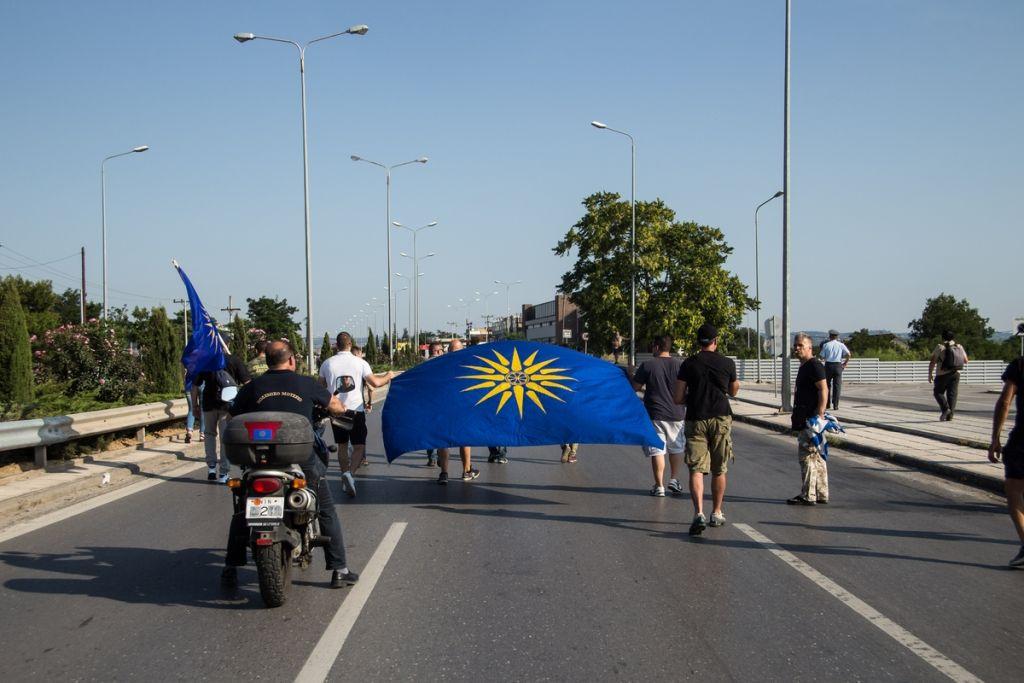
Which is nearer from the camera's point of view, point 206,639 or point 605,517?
point 206,639

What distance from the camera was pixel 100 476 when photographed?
11.3 meters

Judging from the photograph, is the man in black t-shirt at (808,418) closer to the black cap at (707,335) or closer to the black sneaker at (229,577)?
the black cap at (707,335)

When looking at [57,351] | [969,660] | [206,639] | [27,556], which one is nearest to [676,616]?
[969,660]

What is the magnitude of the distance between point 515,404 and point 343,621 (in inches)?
200

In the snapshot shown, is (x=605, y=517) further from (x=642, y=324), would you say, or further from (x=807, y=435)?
(x=642, y=324)

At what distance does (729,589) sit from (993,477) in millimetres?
6652

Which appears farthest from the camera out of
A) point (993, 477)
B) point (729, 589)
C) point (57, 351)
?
point (57, 351)

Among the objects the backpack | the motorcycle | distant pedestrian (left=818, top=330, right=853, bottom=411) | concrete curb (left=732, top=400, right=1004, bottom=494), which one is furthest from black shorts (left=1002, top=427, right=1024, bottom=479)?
distant pedestrian (left=818, top=330, right=853, bottom=411)

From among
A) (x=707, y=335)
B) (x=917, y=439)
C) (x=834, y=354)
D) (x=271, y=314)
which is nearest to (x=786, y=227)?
(x=834, y=354)

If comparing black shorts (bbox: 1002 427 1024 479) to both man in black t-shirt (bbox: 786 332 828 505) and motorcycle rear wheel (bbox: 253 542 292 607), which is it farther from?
motorcycle rear wheel (bbox: 253 542 292 607)

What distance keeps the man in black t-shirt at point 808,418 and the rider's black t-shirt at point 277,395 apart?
5.82 m

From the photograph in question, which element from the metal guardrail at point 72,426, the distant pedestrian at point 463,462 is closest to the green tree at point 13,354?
the metal guardrail at point 72,426

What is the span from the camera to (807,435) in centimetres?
1001

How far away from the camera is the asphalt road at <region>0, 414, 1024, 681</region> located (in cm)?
485
